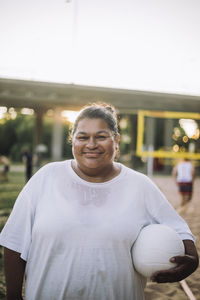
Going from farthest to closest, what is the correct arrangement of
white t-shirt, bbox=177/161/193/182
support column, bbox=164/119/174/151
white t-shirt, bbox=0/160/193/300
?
support column, bbox=164/119/174/151 < white t-shirt, bbox=177/161/193/182 < white t-shirt, bbox=0/160/193/300

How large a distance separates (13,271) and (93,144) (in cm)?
92

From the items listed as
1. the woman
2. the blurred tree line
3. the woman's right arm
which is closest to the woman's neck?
the woman

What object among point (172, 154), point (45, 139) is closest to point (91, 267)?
point (172, 154)

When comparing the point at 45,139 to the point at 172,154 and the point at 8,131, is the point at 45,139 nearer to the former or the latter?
the point at 8,131

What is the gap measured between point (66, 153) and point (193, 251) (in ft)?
122

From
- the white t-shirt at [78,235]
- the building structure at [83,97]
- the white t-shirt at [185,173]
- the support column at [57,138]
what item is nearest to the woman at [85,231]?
the white t-shirt at [78,235]

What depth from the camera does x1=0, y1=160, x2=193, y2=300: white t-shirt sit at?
1.90 metres

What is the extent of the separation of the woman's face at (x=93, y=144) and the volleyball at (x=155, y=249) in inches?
20.3

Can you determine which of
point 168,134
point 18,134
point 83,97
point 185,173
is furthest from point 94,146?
point 18,134

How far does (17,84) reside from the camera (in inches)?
857

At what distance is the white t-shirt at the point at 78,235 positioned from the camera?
190 centimetres

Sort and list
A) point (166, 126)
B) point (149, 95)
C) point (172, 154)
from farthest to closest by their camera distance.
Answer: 1. point (166, 126)
2. point (172, 154)
3. point (149, 95)

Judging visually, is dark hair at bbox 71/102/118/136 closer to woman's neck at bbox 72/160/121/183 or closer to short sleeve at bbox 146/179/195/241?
woman's neck at bbox 72/160/121/183

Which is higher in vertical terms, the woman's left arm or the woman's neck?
the woman's neck
